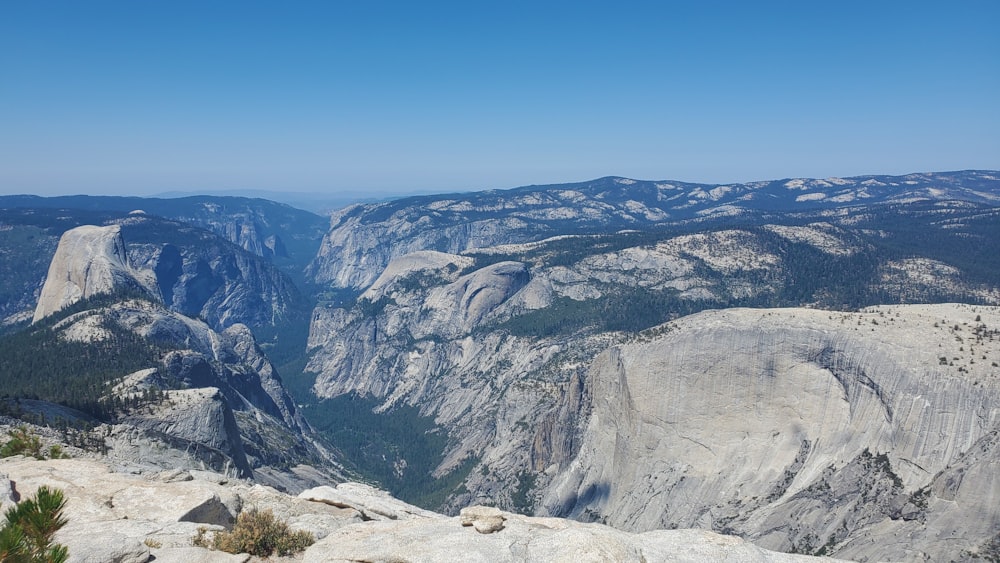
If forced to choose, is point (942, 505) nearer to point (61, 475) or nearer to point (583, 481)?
point (583, 481)

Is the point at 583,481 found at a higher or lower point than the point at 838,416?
lower

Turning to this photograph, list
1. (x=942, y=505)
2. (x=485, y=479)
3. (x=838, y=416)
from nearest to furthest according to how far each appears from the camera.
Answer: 1. (x=942, y=505)
2. (x=838, y=416)
3. (x=485, y=479)

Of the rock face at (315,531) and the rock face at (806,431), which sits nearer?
the rock face at (315,531)

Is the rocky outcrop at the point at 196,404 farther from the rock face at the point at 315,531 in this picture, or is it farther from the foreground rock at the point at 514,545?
the foreground rock at the point at 514,545

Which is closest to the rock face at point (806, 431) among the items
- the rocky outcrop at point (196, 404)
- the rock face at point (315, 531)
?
the rock face at point (315, 531)

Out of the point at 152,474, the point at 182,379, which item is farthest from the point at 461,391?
the point at 152,474

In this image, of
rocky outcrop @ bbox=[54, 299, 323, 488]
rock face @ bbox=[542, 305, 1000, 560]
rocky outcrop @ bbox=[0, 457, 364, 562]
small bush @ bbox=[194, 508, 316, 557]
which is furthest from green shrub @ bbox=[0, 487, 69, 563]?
rock face @ bbox=[542, 305, 1000, 560]


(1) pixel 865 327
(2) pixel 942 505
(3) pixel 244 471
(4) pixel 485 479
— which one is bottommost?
(4) pixel 485 479
